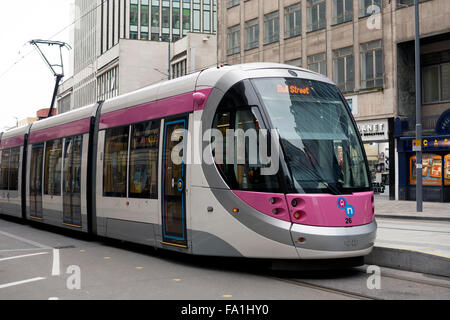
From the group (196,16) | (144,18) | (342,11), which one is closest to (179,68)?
(144,18)

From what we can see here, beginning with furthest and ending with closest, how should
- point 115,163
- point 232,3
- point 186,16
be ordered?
1. point 186,16
2. point 232,3
3. point 115,163

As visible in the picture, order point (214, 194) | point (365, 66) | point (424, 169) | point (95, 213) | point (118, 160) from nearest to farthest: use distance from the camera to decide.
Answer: point (214, 194) → point (118, 160) → point (95, 213) → point (424, 169) → point (365, 66)

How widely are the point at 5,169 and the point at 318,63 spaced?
18.7 meters

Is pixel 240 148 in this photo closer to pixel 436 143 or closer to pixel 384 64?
pixel 436 143

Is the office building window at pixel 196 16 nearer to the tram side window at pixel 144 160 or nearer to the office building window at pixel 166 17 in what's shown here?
the office building window at pixel 166 17

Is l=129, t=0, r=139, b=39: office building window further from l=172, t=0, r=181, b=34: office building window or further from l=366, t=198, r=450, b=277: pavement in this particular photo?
l=366, t=198, r=450, b=277: pavement

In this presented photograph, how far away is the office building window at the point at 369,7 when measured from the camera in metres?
28.8

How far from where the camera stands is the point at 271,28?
116 ft

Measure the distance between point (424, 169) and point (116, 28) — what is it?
54.8 meters

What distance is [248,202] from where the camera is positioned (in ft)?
26.9

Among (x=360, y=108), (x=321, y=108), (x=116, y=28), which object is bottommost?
(x=321, y=108)

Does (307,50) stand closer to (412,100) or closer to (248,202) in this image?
(412,100)

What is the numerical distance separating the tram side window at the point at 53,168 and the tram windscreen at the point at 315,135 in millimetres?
7856
